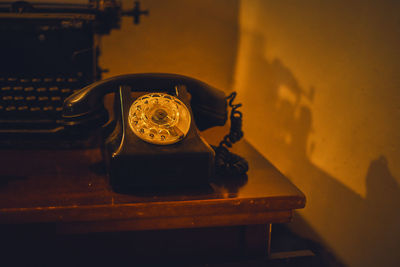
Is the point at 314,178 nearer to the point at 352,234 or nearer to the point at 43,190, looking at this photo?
the point at 352,234

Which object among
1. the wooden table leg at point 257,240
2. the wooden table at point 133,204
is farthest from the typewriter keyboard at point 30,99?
the wooden table leg at point 257,240

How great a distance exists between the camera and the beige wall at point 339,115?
606 mm

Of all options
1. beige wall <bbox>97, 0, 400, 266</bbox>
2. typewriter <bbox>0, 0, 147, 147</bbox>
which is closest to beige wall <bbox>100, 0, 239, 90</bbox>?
beige wall <bbox>97, 0, 400, 266</bbox>

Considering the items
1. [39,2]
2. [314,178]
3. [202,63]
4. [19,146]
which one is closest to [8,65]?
[19,146]

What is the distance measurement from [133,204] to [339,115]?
50 centimetres

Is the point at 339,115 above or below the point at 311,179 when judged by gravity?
above

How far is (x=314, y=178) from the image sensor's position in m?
0.83

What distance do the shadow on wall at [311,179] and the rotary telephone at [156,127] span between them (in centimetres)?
28

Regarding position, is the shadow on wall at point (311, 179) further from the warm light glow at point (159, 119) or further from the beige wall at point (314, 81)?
the warm light glow at point (159, 119)

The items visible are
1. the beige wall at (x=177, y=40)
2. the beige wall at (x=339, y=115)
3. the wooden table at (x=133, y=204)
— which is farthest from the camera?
the beige wall at (x=177, y=40)

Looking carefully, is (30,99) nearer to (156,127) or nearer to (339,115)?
(156,127)

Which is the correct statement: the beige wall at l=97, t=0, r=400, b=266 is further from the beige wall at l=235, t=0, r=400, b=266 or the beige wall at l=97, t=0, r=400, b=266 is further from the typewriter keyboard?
the typewriter keyboard

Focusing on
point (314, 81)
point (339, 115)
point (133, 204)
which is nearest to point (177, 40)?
point (314, 81)

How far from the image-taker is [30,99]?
0.67 meters
